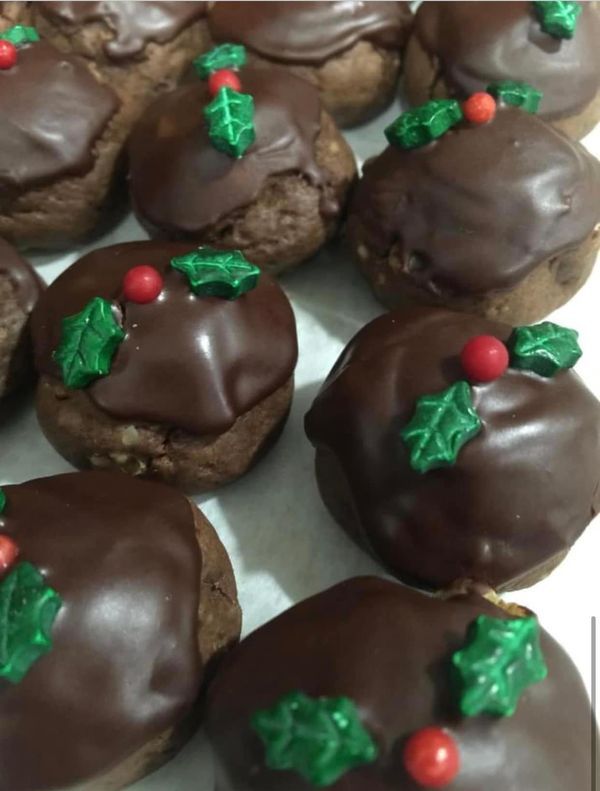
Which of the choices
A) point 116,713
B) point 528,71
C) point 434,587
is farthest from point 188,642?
point 528,71

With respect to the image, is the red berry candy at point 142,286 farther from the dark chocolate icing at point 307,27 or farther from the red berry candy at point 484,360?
the dark chocolate icing at point 307,27

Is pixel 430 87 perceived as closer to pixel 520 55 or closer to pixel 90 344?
pixel 520 55

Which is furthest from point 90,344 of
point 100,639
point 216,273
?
point 100,639

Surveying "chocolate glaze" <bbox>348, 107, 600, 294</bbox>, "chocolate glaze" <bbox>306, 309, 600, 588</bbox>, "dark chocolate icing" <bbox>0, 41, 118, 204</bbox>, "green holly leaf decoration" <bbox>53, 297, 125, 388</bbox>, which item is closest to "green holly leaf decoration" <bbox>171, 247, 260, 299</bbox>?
"green holly leaf decoration" <bbox>53, 297, 125, 388</bbox>

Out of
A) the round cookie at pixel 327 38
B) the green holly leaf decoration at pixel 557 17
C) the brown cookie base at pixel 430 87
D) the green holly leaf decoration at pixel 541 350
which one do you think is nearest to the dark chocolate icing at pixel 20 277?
the round cookie at pixel 327 38

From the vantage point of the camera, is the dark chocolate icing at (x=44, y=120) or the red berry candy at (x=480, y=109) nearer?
the red berry candy at (x=480, y=109)

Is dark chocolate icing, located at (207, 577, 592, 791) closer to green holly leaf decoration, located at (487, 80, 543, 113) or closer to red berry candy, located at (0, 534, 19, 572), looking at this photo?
red berry candy, located at (0, 534, 19, 572)
